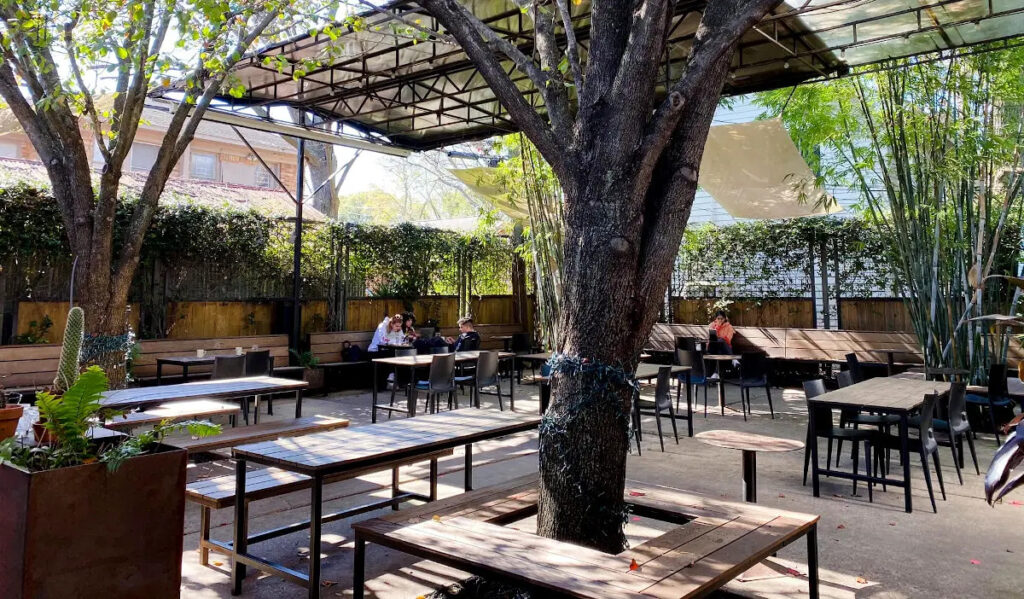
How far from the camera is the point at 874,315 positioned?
1016 centimetres

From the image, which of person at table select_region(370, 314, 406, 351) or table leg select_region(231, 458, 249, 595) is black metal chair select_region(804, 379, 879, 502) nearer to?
table leg select_region(231, 458, 249, 595)

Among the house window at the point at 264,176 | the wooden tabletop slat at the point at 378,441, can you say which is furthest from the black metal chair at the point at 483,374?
the house window at the point at 264,176

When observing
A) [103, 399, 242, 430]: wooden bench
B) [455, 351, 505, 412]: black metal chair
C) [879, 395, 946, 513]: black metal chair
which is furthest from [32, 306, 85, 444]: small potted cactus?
[455, 351, 505, 412]: black metal chair

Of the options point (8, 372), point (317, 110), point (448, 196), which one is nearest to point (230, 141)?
point (448, 196)

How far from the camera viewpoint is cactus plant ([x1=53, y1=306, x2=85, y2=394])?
256 cm

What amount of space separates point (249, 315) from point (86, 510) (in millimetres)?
8054

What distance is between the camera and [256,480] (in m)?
3.46

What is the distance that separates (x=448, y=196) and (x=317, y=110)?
19071 millimetres

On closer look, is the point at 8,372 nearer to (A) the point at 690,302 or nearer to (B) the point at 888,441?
(B) the point at 888,441

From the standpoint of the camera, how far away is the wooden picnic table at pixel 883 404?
4.41 metres

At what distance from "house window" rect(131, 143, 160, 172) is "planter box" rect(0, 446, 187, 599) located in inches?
1016

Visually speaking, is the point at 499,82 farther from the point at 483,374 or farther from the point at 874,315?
the point at 874,315

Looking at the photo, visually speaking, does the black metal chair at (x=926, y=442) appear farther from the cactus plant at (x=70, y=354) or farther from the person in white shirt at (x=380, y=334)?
the person in white shirt at (x=380, y=334)

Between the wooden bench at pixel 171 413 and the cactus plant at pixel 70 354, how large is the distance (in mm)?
1404
